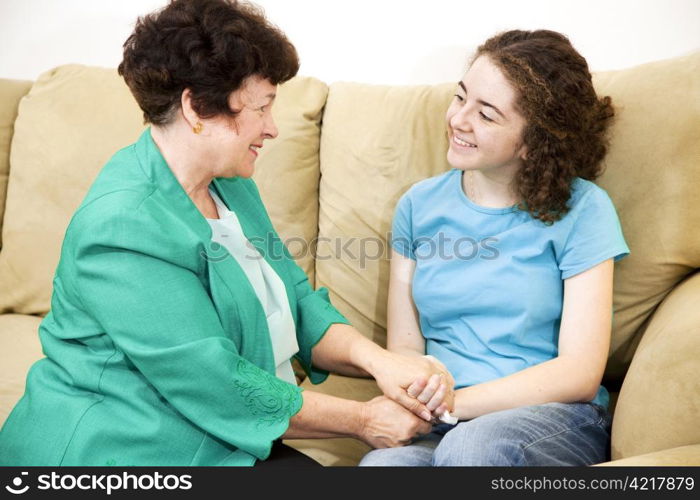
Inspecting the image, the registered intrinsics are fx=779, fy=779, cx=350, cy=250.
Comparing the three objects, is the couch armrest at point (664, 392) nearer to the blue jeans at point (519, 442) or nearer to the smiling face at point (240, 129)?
the blue jeans at point (519, 442)

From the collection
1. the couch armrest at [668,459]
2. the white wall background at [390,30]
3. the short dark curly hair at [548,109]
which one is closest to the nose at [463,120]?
the short dark curly hair at [548,109]

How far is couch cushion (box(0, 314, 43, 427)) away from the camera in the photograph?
1.72m

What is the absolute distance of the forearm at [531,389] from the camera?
1472 mm

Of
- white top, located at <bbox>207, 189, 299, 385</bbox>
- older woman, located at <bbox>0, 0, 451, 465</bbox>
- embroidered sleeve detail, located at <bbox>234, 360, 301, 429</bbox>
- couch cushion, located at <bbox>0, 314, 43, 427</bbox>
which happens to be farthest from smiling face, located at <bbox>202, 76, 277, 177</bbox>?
couch cushion, located at <bbox>0, 314, 43, 427</bbox>

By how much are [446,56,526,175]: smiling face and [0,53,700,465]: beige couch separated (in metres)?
0.27

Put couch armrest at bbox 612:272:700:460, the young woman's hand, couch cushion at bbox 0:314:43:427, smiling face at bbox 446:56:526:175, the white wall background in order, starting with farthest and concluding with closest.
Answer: the white wall background
couch cushion at bbox 0:314:43:427
smiling face at bbox 446:56:526:175
the young woman's hand
couch armrest at bbox 612:272:700:460

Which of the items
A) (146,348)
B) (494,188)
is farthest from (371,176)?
(146,348)

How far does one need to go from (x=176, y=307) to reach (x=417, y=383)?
48 cm

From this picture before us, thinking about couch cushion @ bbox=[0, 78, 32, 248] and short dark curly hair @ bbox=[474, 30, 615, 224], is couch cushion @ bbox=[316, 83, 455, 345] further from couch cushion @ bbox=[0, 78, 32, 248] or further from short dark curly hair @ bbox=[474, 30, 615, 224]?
couch cushion @ bbox=[0, 78, 32, 248]

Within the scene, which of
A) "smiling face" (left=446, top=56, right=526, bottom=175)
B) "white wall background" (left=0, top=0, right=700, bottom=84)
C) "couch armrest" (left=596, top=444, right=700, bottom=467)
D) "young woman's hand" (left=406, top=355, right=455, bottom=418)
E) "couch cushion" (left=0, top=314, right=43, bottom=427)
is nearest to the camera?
"couch armrest" (left=596, top=444, right=700, bottom=467)

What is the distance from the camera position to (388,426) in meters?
1.47

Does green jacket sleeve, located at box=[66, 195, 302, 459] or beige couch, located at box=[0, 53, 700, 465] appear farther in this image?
beige couch, located at box=[0, 53, 700, 465]
